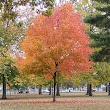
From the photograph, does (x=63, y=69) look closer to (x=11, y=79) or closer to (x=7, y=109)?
(x=7, y=109)

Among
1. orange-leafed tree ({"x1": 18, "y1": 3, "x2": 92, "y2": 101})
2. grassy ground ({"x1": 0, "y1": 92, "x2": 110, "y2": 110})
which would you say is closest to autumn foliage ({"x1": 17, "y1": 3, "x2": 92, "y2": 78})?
orange-leafed tree ({"x1": 18, "y1": 3, "x2": 92, "y2": 101})

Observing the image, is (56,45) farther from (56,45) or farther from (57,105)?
(57,105)

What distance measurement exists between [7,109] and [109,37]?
8.51m

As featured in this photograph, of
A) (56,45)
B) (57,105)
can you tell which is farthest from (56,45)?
(57,105)

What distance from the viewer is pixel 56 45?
2728cm

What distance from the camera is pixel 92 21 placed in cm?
2303

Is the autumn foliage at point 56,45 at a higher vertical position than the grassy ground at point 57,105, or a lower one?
higher

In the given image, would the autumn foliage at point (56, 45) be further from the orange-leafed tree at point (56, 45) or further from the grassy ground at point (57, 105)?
the grassy ground at point (57, 105)

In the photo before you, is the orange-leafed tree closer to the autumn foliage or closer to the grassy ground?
the autumn foliage

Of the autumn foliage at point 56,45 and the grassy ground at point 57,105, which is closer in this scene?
the grassy ground at point 57,105

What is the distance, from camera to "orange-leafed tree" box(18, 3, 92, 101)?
27.6 metres

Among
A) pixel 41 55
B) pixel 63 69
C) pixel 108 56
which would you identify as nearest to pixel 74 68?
pixel 63 69

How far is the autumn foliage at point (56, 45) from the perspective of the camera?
2758cm

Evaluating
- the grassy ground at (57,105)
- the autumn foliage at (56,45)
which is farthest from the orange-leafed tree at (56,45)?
the grassy ground at (57,105)
